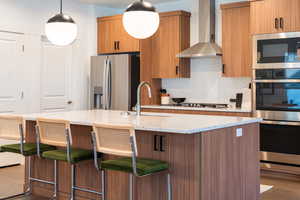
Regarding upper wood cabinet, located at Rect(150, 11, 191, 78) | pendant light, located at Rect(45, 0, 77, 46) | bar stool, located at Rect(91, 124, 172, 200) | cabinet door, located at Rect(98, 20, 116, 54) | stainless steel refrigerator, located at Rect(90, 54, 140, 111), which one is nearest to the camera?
bar stool, located at Rect(91, 124, 172, 200)

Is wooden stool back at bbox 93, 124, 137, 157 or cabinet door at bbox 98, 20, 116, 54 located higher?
cabinet door at bbox 98, 20, 116, 54

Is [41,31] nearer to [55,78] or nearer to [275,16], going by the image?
[55,78]

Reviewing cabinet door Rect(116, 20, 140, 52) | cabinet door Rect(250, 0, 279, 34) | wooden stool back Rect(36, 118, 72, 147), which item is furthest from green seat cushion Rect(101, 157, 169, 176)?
cabinet door Rect(116, 20, 140, 52)

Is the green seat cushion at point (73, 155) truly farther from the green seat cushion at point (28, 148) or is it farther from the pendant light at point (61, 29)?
the pendant light at point (61, 29)

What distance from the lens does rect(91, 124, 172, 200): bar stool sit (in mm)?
3012

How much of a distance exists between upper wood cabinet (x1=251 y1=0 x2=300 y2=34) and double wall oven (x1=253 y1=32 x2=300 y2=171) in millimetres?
95

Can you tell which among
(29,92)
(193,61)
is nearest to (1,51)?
(29,92)

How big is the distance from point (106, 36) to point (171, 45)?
1310mm

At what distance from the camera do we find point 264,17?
17.5 feet

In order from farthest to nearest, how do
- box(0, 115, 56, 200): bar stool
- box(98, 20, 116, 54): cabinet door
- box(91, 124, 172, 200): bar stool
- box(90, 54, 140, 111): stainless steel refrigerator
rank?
box(98, 20, 116, 54): cabinet door
box(90, 54, 140, 111): stainless steel refrigerator
box(0, 115, 56, 200): bar stool
box(91, 124, 172, 200): bar stool

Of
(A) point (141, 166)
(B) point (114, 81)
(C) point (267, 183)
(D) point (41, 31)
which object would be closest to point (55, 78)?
(D) point (41, 31)

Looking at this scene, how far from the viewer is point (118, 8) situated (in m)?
7.59

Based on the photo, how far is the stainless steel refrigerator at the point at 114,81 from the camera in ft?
21.8

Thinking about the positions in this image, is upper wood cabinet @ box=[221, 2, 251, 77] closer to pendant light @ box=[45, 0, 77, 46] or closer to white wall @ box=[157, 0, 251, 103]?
white wall @ box=[157, 0, 251, 103]
